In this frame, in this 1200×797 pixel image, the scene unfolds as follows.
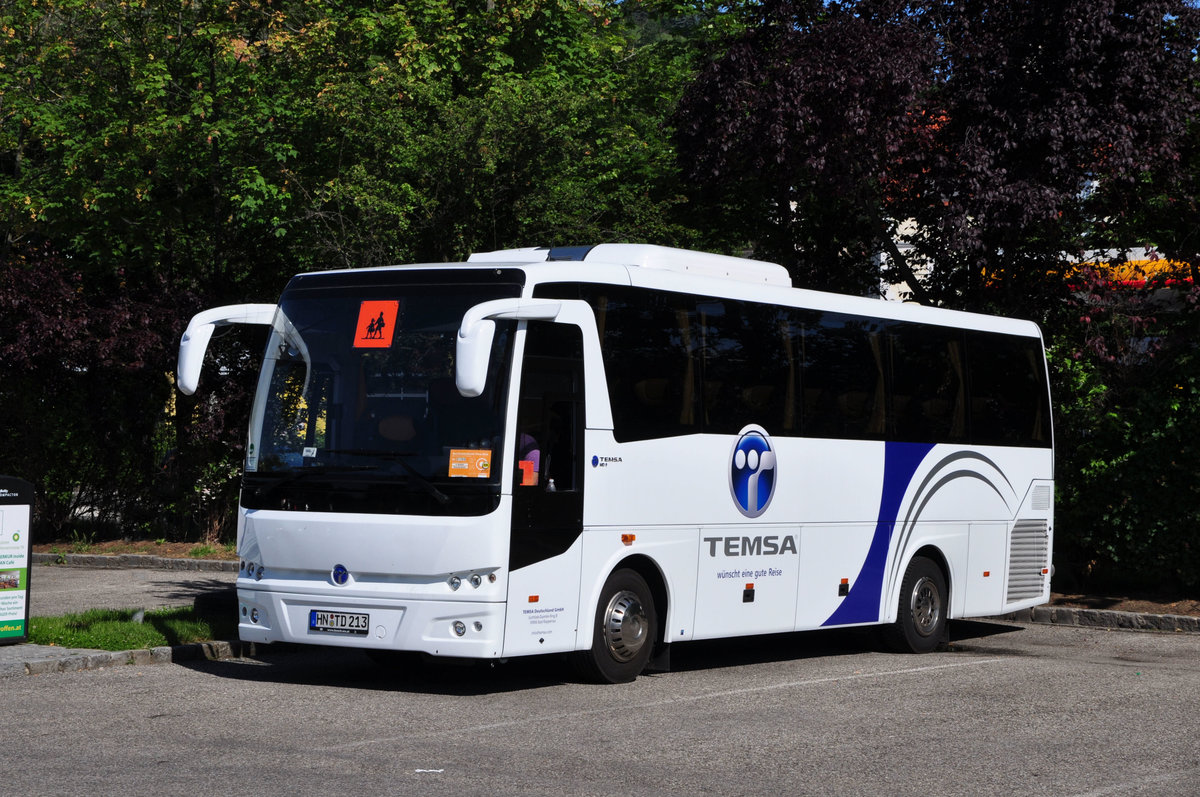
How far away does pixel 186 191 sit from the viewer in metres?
24.8

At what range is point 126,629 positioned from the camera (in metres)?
13.5

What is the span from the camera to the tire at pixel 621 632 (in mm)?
11727

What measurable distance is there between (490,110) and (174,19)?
724cm

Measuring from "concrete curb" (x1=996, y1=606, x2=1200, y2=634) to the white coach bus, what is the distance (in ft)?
13.9

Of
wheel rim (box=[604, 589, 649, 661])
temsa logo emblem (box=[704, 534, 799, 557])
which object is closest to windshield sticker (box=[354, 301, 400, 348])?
wheel rim (box=[604, 589, 649, 661])

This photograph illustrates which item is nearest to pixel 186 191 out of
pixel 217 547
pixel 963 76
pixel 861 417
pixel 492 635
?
pixel 217 547

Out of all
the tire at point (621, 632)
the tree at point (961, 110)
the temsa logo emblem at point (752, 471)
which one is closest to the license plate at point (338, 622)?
the tire at point (621, 632)

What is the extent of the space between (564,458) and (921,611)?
556cm

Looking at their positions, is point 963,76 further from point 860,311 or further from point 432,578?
point 432,578

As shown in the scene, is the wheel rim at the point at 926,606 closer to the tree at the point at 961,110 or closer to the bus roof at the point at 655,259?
the bus roof at the point at 655,259

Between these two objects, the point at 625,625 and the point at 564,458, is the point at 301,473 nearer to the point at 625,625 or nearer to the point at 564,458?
the point at 564,458

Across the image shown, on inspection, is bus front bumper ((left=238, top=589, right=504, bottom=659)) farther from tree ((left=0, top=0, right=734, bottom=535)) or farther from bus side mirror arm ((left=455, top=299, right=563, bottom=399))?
tree ((left=0, top=0, right=734, bottom=535))

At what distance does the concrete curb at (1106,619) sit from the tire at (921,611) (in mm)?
3078

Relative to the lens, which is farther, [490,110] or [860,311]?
[490,110]
